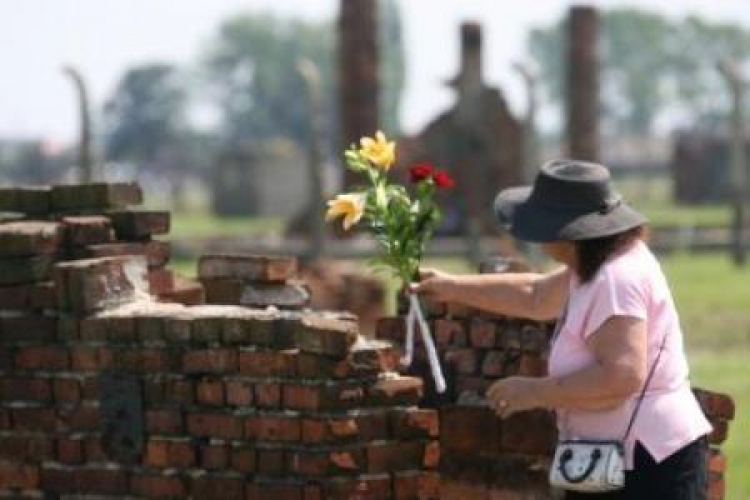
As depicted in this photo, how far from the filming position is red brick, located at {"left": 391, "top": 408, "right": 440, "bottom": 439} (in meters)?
5.69

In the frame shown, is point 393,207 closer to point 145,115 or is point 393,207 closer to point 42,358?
point 42,358

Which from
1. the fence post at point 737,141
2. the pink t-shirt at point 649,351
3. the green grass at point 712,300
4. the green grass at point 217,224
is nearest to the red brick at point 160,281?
the pink t-shirt at point 649,351

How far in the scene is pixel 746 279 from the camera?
2236 centimetres

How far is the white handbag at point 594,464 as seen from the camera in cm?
493

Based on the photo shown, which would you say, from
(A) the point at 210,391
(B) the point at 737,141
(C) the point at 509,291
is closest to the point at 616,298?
(C) the point at 509,291

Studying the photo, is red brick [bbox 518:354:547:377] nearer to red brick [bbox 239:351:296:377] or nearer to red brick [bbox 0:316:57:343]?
red brick [bbox 239:351:296:377]

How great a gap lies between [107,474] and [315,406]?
0.81m

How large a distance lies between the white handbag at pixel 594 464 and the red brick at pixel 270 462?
98 centimetres

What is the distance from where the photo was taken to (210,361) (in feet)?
19.0

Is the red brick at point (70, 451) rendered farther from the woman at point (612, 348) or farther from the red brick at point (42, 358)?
the woman at point (612, 348)

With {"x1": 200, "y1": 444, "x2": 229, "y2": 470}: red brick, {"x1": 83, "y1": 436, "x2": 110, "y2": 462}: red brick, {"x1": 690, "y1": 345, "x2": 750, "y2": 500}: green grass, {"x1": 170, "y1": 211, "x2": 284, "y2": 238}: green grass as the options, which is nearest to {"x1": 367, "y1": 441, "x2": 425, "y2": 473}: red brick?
{"x1": 200, "y1": 444, "x2": 229, "y2": 470}: red brick

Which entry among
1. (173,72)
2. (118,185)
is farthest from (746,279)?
(173,72)

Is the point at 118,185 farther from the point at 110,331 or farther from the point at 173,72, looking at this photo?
the point at 173,72

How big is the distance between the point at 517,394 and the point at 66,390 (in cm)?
171
